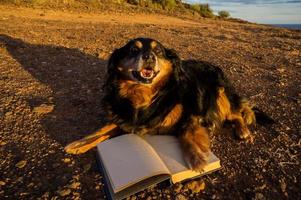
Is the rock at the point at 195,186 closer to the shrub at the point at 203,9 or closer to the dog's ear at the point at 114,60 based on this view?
the dog's ear at the point at 114,60

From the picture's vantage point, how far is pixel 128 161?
263 centimetres

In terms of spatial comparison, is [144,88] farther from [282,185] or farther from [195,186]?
[282,185]

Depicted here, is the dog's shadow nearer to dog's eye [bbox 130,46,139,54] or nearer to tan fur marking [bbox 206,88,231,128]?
dog's eye [bbox 130,46,139,54]

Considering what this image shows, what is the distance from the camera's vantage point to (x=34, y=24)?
870 cm

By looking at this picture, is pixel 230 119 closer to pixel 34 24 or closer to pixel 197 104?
pixel 197 104

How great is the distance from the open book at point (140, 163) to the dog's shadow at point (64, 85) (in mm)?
657

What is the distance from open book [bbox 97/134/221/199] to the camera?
7.98 feet

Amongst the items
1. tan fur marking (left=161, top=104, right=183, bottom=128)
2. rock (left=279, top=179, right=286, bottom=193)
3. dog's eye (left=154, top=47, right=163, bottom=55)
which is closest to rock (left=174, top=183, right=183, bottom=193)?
tan fur marking (left=161, top=104, right=183, bottom=128)

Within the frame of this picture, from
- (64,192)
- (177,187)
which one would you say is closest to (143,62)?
(177,187)

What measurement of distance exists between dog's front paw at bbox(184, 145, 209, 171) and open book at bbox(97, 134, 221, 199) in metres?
A: 0.04

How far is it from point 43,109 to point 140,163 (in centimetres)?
178

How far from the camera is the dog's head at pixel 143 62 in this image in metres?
3.17

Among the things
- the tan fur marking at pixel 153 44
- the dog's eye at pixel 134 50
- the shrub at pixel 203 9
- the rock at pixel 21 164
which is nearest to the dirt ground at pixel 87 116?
the rock at pixel 21 164

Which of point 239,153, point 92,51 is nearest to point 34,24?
point 92,51
